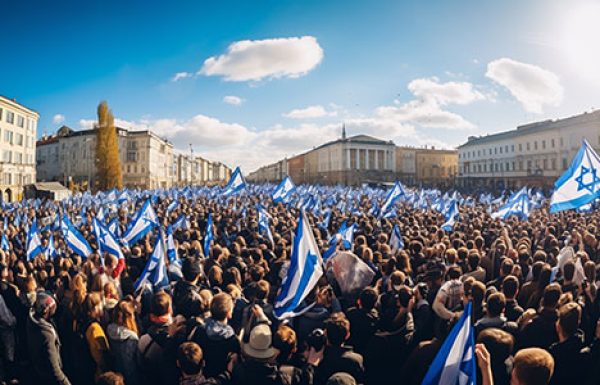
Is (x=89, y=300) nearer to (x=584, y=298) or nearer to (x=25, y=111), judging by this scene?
(x=584, y=298)

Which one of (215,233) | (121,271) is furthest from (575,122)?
(121,271)

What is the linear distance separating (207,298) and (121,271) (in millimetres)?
3817

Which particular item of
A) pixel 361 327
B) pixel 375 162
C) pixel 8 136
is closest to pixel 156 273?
pixel 361 327

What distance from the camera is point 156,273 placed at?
6426 mm

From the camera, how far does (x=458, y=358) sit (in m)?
2.76

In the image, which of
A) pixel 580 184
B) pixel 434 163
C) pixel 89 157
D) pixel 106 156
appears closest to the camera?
pixel 580 184

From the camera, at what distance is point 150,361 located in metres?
3.90

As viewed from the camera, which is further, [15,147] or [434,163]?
[434,163]

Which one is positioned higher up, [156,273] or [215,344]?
[156,273]

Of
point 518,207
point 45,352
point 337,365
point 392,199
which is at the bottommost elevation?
point 45,352

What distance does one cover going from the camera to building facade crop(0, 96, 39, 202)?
5259 cm

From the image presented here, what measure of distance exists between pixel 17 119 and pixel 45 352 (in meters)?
64.5

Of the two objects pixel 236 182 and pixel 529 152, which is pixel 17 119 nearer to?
pixel 236 182

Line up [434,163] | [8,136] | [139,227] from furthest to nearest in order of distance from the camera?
[434,163] < [8,136] < [139,227]
